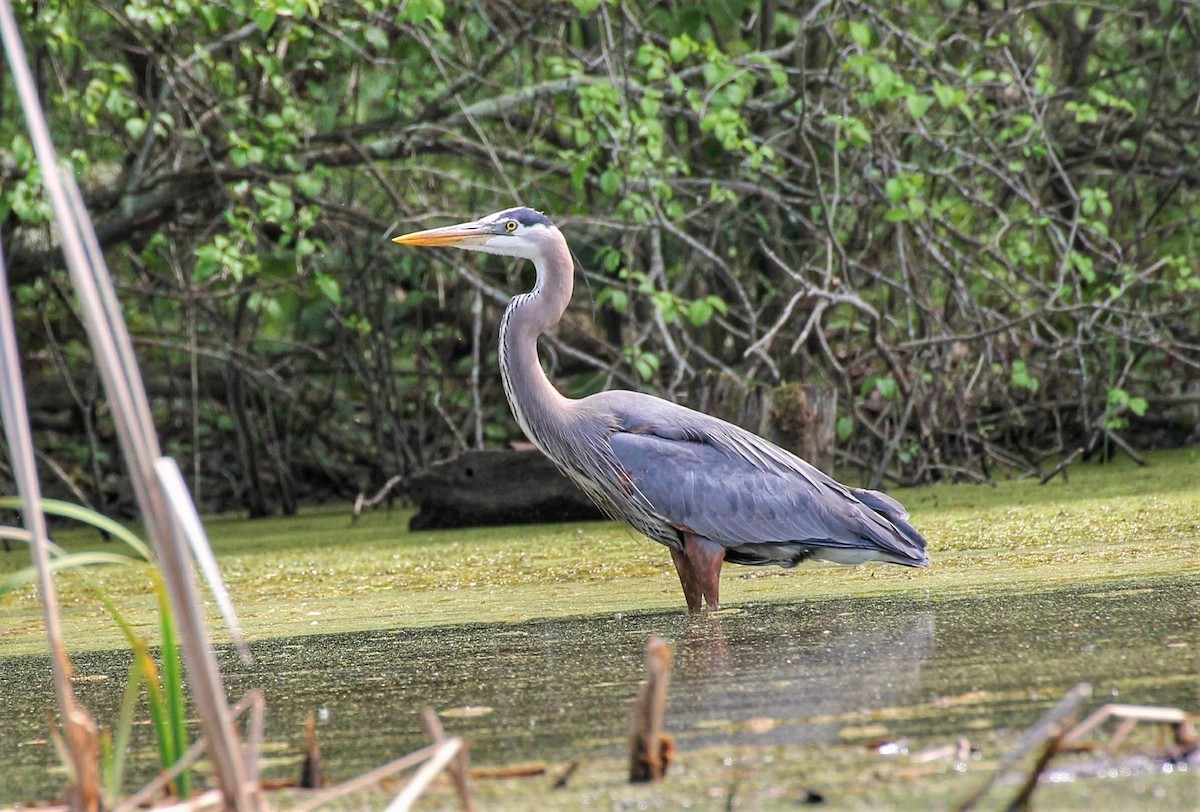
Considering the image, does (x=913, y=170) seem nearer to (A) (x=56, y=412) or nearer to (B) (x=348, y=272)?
(B) (x=348, y=272)

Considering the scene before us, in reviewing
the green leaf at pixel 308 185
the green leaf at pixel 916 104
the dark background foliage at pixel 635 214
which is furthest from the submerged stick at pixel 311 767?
the green leaf at pixel 308 185

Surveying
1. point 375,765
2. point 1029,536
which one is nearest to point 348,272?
point 1029,536

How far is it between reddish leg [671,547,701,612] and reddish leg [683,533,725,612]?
1 centimetres

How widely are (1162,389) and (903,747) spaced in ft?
26.0

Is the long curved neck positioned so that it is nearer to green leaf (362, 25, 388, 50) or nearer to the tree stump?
the tree stump

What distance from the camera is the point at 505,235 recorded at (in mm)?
5195

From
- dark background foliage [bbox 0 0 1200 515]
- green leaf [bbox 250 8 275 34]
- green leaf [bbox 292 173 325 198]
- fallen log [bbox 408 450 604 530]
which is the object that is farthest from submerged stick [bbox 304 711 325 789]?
fallen log [bbox 408 450 604 530]

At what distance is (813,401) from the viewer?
6754 mm

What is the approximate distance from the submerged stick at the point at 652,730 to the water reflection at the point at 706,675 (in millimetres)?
241

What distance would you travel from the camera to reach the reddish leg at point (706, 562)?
4.39 metres

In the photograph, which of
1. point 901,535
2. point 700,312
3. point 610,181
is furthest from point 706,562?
point 610,181

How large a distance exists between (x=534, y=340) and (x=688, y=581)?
3.41 feet

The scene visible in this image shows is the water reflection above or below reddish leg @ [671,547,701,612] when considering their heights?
above

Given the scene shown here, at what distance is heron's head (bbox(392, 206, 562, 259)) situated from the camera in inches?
203
